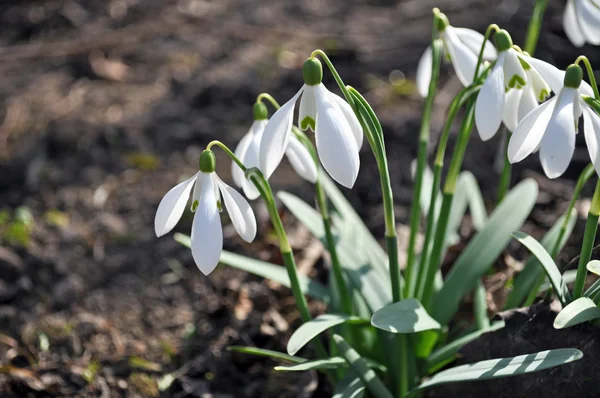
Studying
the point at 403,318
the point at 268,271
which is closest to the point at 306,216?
the point at 268,271

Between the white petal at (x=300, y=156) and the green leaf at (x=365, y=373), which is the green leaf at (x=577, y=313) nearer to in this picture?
the green leaf at (x=365, y=373)

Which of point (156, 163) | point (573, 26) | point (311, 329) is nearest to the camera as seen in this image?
point (311, 329)

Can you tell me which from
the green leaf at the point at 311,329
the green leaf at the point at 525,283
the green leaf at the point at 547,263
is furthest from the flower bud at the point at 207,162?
the green leaf at the point at 525,283

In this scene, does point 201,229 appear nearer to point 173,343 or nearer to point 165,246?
point 173,343

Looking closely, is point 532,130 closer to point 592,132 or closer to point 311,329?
point 592,132

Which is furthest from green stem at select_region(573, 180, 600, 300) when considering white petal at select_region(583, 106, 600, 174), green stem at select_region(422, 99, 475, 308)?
green stem at select_region(422, 99, 475, 308)
